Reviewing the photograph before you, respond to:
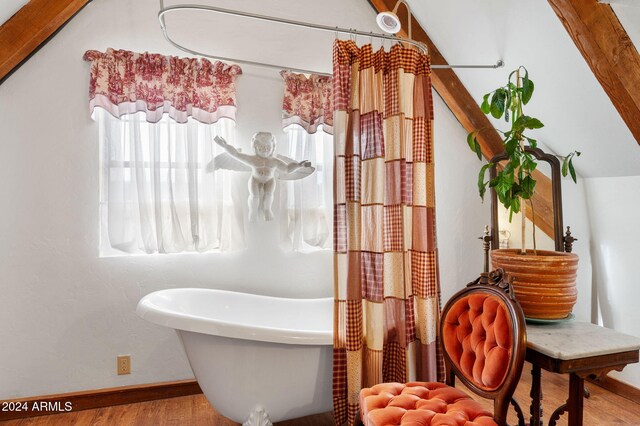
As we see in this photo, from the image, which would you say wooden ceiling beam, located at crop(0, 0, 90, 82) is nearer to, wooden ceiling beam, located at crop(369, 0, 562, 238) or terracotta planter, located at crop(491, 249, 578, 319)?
wooden ceiling beam, located at crop(369, 0, 562, 238)

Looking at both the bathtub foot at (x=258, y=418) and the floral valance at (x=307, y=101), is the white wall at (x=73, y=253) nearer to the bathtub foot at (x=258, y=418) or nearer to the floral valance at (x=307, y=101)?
the floral valance at (x=307, y=101)

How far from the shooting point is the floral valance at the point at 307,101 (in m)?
2.80

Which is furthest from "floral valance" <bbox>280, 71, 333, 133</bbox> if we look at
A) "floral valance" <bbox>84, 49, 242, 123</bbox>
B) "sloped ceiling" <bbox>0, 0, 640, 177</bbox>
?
"floral valance" <bbox>84, 49, 242, 123</bbox>

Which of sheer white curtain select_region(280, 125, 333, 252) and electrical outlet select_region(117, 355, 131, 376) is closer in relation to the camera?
electrical outlet select_region(117, 355, 131, 376)

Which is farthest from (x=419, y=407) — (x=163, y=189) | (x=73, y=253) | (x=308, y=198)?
(x=73, y=253)

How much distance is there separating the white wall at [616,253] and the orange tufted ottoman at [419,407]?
173cm

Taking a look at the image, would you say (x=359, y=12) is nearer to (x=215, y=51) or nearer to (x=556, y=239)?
(x=215, y=51)

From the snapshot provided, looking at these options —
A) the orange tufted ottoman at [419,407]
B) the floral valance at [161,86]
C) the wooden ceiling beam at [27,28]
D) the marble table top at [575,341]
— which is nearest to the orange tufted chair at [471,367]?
the orange tufted ottoman at [419,407]

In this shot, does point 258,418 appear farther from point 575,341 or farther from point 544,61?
point 544,61

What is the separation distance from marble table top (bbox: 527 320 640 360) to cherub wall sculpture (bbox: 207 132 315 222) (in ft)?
5.56

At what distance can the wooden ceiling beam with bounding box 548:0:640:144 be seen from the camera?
1.85 m

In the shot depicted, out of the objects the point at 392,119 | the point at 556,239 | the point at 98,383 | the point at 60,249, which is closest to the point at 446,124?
the point at 556,239

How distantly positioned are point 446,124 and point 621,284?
1.62 m

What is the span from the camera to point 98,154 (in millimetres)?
2520
